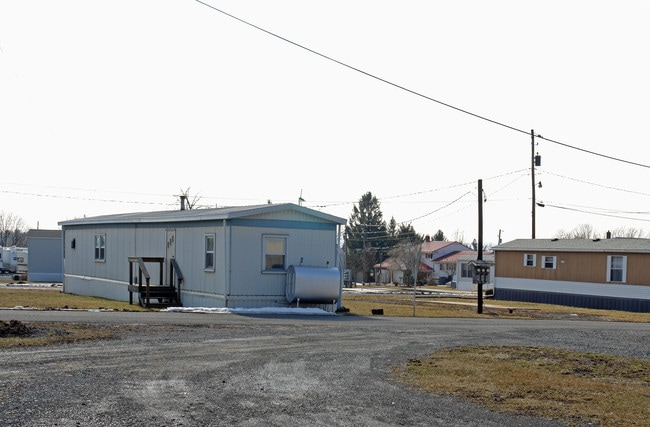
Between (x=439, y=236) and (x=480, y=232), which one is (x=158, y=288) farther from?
(x=439, y=236)

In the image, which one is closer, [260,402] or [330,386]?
[260,402]

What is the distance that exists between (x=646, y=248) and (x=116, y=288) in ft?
89.0

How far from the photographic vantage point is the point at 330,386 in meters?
10.7

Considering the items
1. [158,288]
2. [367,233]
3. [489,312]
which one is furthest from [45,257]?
[367,233]

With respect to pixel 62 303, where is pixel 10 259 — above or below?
below

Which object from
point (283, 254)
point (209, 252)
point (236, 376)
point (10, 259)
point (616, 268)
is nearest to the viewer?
point (236, 376)

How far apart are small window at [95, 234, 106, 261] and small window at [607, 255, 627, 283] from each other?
88.5 ft

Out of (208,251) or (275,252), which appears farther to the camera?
(208,251)

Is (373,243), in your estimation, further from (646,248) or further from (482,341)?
(482,341)

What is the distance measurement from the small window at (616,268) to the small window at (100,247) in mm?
26978

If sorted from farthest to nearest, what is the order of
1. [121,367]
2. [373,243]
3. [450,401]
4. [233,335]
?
1. [373,243]
2. [233,335]
3. [121,367]
4. [450,401]

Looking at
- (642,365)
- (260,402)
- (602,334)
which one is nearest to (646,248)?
(602,334)

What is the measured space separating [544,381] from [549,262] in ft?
121

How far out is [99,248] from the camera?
3641cm
